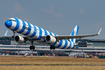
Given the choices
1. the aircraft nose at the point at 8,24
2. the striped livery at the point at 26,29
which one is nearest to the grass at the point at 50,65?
the striped livery at the point at 26,29

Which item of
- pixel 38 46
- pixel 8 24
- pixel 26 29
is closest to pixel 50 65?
pixel 26 29

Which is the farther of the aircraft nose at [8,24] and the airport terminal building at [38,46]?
the airport terminal building at [38,46]

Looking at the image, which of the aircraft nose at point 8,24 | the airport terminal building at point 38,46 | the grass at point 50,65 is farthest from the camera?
the airport terminal building at point 38,46

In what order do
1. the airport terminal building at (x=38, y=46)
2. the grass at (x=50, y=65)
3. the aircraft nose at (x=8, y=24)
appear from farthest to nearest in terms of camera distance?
the airport terminal building at (x=38, y=46), the aircraft nose at (x=8, y=24), the grass at (x=50, y=65)

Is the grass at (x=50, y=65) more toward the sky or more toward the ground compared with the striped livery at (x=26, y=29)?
more toward the ground

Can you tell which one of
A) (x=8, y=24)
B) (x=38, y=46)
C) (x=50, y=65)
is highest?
(x=8, y=24)

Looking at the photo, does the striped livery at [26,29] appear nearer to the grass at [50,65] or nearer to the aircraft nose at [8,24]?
the aircraft nose at [8,24]

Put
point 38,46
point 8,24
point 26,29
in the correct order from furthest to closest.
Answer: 1. point 38,46
2. point 26,29
3. point 8,24

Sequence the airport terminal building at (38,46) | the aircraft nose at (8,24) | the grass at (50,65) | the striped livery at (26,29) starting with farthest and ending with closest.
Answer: the airport terminal building at (38,46) < the striped livery at (26,29) < the aircraft nose at (8,24) < the grass at (50,65)

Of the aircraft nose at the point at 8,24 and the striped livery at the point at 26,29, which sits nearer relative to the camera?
the aircraft nose at the point at 8,24

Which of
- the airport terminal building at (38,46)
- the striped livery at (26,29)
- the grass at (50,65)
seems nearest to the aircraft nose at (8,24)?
the striped livery at (26,29)

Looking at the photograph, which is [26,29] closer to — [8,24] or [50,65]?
[8,24]

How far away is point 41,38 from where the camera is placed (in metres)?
46.5

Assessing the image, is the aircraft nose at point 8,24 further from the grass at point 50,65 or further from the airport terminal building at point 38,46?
the airport terminal building at point 38,46
